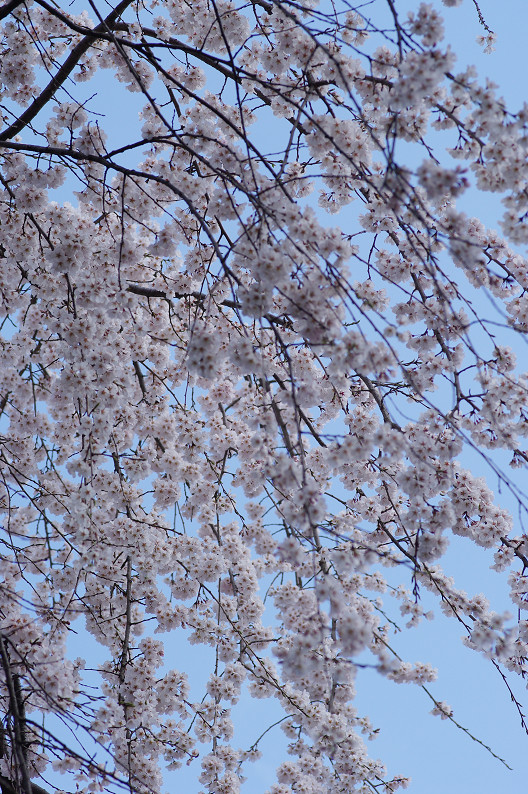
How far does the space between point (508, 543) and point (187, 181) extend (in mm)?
2655

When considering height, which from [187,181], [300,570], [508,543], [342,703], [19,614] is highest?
[187,181]

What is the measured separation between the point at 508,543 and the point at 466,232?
174 centimetres

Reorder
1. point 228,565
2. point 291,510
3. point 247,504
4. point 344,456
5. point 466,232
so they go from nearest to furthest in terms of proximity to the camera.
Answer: point 291,510 < point 344,456 < point 466,232 < point 228,565 < point 247,504

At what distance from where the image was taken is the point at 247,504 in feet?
17.1

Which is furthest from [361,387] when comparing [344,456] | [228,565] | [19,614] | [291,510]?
[19,614]

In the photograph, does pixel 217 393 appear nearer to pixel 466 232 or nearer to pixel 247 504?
pixel 247 504

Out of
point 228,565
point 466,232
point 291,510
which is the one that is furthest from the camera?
point 228,565

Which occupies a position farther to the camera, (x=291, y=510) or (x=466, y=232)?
(x=466, y=232)

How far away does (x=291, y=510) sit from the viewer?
2.71 m

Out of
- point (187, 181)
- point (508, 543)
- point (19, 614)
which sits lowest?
point (19, 614)

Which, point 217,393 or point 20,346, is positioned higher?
point 217,393

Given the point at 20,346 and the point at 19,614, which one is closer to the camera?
the point at 19,614

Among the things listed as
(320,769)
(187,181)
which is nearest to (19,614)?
(320,769)

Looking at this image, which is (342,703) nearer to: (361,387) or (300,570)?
(300,570)
